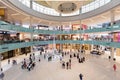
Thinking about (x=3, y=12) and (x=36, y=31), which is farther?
(x=36, y=31)

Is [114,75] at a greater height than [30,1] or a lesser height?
lesser

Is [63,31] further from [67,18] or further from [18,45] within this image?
[18,45]

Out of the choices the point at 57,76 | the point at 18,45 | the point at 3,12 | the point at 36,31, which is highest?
the point at 3,12

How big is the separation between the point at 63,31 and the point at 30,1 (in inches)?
529

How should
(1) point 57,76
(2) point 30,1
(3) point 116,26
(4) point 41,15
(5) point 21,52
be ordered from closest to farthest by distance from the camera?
(1) point 57,76, (3) point 116,26, (2) point 30,1, (4) point 41,15, (5) point 21,52

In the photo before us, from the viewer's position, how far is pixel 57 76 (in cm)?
2142

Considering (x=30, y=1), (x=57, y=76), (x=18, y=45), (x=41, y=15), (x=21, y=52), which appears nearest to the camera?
(x=57, y=76)

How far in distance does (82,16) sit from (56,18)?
8.49 meters

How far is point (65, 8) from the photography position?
4028cm

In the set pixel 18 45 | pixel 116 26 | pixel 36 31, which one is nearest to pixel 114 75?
pixel 116 26

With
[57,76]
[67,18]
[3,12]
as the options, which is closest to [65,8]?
[67,18]

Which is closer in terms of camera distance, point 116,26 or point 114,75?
point 114,75

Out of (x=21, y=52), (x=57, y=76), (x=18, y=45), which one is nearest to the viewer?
(x=57, y=76)

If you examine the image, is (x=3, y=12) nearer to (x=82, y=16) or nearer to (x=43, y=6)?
(x=43, y=6)
